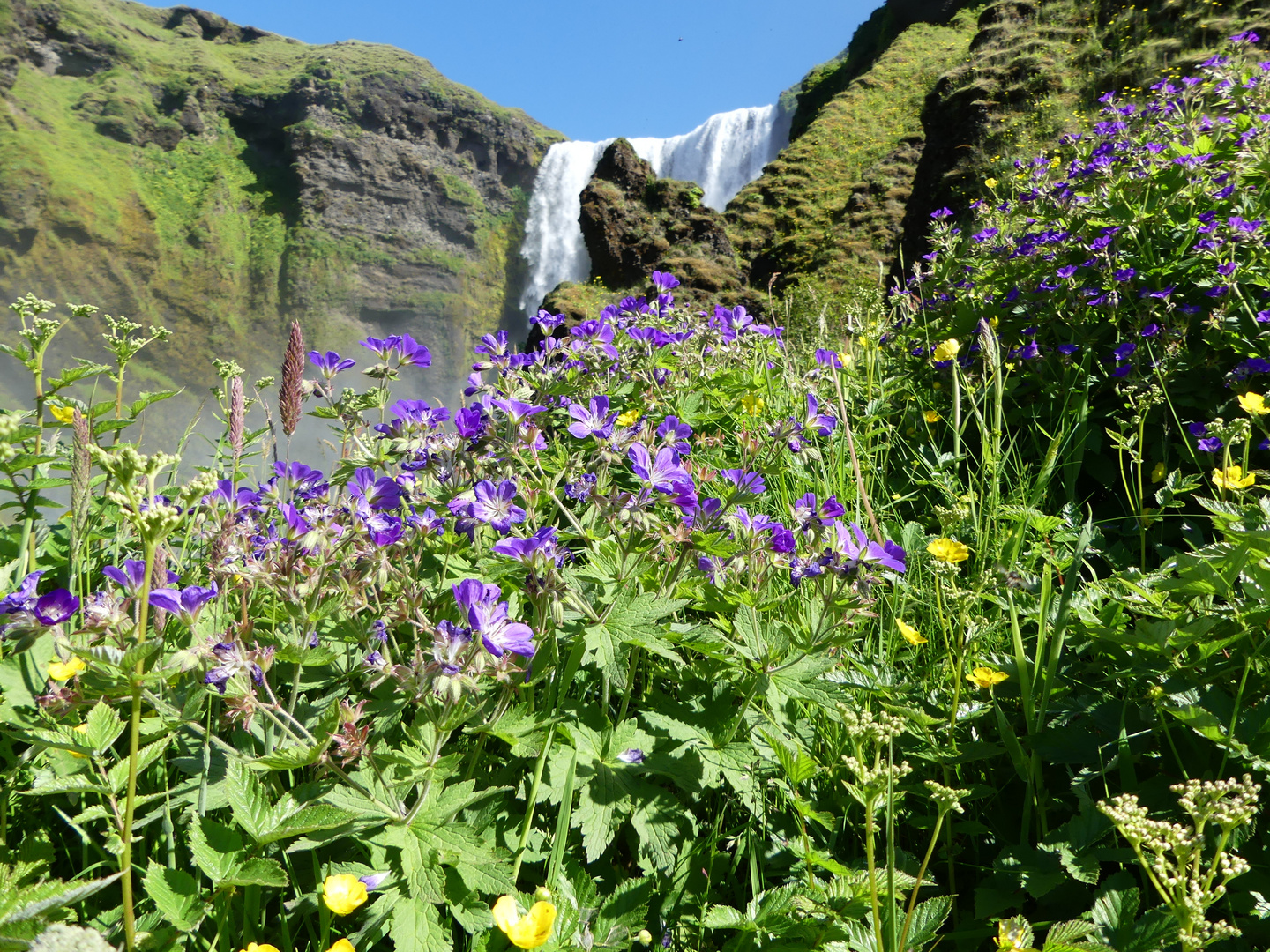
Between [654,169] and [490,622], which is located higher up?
[654,169]

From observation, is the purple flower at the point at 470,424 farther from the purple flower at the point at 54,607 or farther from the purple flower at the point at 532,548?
the purple flower at the point at 54,607

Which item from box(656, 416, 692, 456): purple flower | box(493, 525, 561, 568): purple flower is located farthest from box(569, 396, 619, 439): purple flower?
box(493, 525, 561, 568): purple flower

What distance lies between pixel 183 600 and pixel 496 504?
0.68m

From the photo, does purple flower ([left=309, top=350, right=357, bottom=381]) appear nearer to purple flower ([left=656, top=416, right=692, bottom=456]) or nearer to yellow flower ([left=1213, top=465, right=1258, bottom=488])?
purple flower ([left=656, top=416, right=692, bottom=456])

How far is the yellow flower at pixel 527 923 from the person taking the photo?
1.00m

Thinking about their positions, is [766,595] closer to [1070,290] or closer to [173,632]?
[173,632]

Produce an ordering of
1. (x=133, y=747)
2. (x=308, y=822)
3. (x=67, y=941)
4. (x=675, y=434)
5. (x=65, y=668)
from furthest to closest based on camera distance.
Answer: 1. (x=675, y=434)
2. (x=65, y=668)
3. (x=308, y=822)
4. (x=133, y=747)
5. (x=67, y=941)

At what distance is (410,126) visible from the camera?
6969cm

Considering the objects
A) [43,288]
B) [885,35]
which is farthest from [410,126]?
[885,35]

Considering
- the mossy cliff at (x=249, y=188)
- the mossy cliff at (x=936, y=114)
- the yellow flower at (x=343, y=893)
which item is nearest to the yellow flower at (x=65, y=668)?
the yellow flower at (x=343, y=893)

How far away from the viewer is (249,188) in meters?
66.8

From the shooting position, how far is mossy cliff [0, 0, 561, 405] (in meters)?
58.6

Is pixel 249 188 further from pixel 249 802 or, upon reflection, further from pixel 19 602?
pixel 249 802

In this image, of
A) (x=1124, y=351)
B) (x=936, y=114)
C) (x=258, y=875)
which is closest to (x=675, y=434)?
(x=258, y=875)
